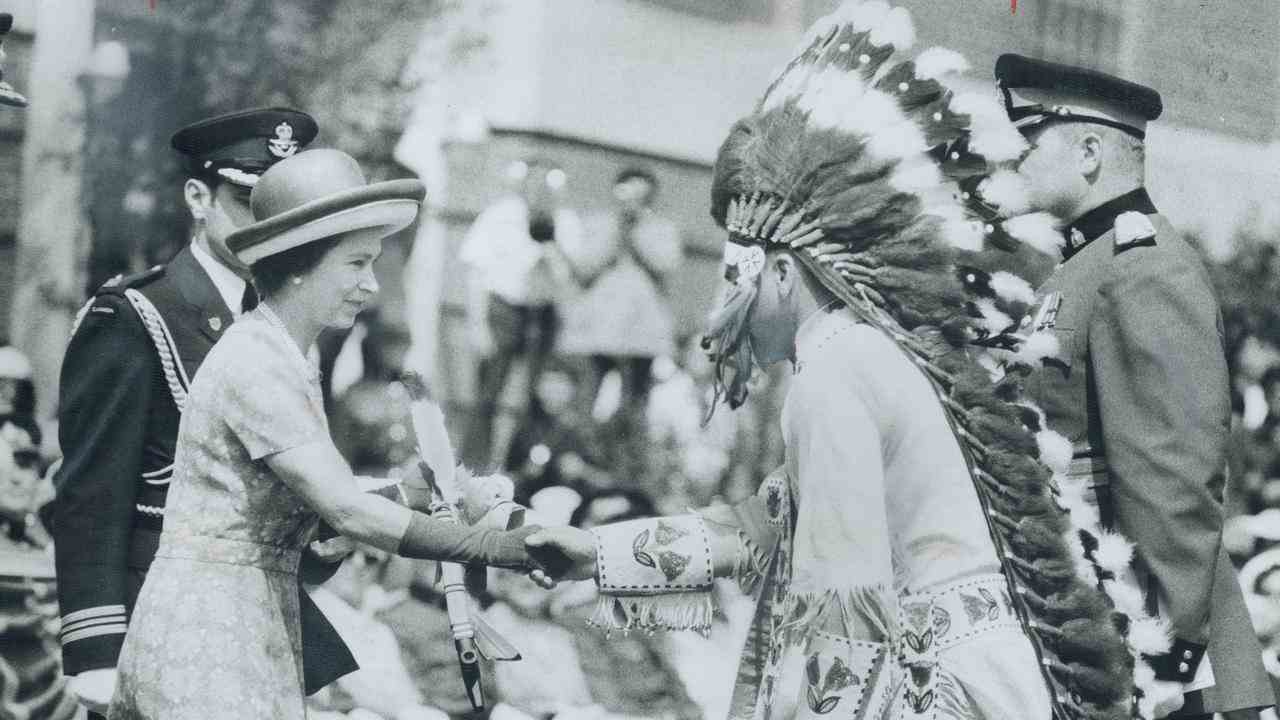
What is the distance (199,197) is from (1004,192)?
6.57ft

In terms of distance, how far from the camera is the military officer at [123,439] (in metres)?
3.82

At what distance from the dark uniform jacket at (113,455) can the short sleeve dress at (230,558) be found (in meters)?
0.46

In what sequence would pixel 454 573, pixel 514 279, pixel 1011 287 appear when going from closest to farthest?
pixel 1011 287 → pixel 454 573 → pixel 514 279

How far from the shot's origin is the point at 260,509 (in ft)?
10.8

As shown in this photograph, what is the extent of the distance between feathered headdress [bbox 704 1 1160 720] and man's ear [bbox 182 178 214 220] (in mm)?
Answer: 1495

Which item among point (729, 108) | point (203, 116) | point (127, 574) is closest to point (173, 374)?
point (127, 574)

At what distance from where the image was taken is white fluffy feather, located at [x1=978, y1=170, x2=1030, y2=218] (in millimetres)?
3389

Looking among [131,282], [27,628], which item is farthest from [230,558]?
[27,628]

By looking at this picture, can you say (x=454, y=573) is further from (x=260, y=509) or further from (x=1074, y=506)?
(x=1074, y=506)

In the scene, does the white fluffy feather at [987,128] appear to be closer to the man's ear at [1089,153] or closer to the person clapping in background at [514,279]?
the man's ear at [1089,153]

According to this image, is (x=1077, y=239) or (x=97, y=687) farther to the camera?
(x=1077, y=239)

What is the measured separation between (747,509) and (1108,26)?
9.01ft

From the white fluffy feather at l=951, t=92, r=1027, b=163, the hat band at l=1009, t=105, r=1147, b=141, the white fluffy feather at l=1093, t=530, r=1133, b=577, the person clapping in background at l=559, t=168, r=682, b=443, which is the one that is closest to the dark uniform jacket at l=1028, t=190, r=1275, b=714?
the hat band at l=1009, t=105, r=1147, b=141

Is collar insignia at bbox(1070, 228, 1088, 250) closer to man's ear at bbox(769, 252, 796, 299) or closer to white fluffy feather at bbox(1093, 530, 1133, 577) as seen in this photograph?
white fluffy feather at bbox(1093, 530, 1133, 577)
